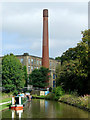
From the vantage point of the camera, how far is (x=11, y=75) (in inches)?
1735

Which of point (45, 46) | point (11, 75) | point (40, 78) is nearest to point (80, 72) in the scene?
point (11, 75)

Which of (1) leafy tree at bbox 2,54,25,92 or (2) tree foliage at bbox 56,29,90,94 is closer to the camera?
(2) tree foliage at bbox 56,29,90,94

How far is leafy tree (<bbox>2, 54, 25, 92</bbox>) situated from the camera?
4291 centimetres

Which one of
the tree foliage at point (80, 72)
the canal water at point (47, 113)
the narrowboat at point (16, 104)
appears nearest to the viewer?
the canal water at point (47, 113)

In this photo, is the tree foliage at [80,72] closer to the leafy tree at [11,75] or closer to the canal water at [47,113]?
the canal water at [47,113]

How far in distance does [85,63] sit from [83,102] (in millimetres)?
4872

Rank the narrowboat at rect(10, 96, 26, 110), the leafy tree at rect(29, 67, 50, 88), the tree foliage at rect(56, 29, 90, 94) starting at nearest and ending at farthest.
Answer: the narrowboat at rect(10, 96, 26, 110), the tree foliage at rect(56, 29, 90, 94), the leafy tree at rect(29, 67, 50, 88)

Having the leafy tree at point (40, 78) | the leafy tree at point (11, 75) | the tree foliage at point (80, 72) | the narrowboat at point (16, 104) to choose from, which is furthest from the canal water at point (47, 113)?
the leafy tree at point (40, 78)

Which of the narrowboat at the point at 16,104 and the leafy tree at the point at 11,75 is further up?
the leafy tree at the point at 11,75

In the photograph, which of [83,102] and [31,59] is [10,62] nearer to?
[83,102]

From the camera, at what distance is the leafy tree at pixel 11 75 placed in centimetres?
4291

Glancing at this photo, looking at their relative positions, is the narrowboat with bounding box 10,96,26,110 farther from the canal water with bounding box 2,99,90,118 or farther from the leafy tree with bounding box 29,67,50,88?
the leafy tree with bounding box 29,67,50,88

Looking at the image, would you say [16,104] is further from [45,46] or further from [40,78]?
[45,46]

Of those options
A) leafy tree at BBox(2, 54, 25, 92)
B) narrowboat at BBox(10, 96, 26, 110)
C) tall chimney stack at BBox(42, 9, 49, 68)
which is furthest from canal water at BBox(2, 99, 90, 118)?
tall chimney stack at BBox(42, 9, 49, 68)
